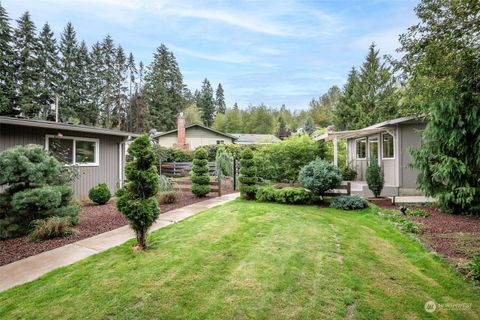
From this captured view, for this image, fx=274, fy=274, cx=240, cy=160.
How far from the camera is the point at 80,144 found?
10242 mm

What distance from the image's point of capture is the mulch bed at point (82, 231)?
4652 millimetres

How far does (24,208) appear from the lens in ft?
18.2

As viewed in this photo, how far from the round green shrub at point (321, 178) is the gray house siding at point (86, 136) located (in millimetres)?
7841

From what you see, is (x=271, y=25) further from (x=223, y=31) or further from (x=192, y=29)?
(x=192, y=29)

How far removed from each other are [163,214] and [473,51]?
813 centimetres

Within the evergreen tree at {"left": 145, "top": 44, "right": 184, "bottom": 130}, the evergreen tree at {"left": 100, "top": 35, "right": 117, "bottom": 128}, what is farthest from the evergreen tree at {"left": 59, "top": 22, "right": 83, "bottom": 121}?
the evergreen tree at {"left": 145, "top": 44, "right": 184, "bottom": 130}

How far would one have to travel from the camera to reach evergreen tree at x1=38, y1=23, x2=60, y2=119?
27864 millimetres

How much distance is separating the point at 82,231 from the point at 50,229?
25.1 inches

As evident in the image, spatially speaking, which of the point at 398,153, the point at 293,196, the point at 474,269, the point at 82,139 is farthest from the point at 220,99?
the point at 474,269

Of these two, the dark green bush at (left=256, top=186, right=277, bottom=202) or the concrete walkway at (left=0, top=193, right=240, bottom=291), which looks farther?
the dark green bush at (left=256, top=186, right=277, bottom=202)

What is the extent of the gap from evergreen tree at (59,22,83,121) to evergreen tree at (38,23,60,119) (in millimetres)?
1048
